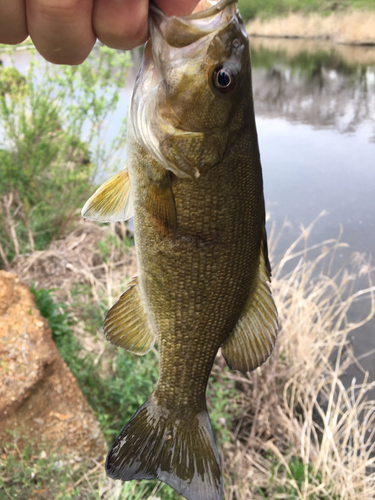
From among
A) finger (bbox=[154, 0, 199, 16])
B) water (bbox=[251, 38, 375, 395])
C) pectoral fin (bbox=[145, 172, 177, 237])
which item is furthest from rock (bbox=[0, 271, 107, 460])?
water (bbox=[251, 38, 375, 395])

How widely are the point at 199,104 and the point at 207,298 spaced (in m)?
0.62

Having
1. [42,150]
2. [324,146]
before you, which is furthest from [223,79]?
[324,146]

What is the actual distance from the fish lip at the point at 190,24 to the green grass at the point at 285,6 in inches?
544

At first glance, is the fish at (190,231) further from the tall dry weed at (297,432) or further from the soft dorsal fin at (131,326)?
the tall dry weed at (297,432)

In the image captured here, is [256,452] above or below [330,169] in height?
below

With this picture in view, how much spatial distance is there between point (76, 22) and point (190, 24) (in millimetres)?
309

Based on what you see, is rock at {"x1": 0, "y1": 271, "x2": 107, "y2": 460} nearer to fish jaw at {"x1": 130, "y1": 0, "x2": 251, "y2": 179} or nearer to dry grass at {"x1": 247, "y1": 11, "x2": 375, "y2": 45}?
fish jaw at {"x1": 130, "y1": 0, "x2": 251, "y2": 179}

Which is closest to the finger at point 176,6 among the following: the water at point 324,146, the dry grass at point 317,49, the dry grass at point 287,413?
the dry grass at point 287,413

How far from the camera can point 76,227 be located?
5.44 metres

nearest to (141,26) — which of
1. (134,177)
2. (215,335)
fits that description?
(134,177)

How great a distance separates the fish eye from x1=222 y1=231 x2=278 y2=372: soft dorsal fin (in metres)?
0.52

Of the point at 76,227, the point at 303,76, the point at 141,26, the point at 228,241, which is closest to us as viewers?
the point at 141,26

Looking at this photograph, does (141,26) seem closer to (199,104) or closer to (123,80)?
(199,104)

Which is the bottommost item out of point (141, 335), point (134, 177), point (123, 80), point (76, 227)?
point (76, 227)
